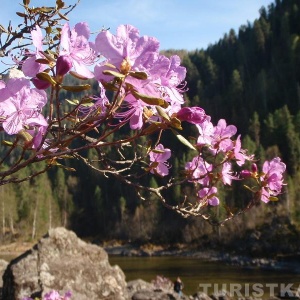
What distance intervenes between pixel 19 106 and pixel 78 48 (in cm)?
20

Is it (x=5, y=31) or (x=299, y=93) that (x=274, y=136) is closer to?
(x=299, y=93)

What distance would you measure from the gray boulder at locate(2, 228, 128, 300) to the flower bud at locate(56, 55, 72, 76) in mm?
5398

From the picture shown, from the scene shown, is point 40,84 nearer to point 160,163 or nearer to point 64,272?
point 160,163

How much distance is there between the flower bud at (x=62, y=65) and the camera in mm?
945

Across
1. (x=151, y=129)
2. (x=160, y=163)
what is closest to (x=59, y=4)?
(x=160, y=163)

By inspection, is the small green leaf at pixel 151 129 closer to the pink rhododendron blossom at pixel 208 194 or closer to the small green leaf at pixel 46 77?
the small green leaf at pixel 46 77

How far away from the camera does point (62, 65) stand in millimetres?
945

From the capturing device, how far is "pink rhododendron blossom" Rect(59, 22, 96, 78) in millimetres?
1006

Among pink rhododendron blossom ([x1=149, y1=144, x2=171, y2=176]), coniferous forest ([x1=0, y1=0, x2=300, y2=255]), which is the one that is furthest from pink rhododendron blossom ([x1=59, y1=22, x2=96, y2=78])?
coniferous forest ([x1=0, y1=0, x2=300, y2=255])

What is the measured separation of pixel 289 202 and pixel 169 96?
34.2 meters

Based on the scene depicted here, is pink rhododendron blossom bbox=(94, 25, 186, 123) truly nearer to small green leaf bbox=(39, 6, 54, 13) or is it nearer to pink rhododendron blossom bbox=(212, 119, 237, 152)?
pink rhododendron blossom bbox=(212, 119, 237, 152)

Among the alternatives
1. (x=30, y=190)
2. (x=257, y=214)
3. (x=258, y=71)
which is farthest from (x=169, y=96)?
(x=258, y=71)

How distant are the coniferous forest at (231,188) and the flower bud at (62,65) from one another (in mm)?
31837

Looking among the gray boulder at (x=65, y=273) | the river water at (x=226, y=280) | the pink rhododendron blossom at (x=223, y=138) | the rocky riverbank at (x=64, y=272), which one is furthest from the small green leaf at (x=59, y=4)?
the river water at (x=226, y=280)
